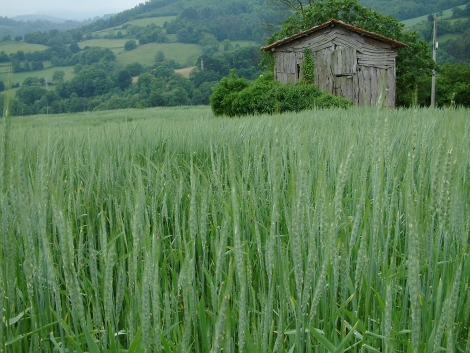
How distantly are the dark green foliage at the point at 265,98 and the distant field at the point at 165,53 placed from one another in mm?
59199

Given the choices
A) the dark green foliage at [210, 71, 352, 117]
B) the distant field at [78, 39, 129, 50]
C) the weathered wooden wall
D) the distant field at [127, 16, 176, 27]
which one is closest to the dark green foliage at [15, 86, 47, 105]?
the dark green foliage at [210, 71, 352, 117]

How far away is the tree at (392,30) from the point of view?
19.4 m

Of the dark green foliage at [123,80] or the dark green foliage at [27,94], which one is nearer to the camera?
the dark green foliage at [27,94]

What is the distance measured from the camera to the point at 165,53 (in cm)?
8019

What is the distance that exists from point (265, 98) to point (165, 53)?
70.6 metres

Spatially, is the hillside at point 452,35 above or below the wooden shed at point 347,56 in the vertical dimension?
above

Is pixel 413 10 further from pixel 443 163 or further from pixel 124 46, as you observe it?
pixel 443 163

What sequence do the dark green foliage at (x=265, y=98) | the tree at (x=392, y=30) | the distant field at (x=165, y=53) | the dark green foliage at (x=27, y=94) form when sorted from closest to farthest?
the dark green foliage at (x=27, y=94) < the dark green foliage at (x=265, y=98) < the tree at (x=392, y=30) < the distant field at (x=165, y=53)

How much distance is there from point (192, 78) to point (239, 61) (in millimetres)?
9695

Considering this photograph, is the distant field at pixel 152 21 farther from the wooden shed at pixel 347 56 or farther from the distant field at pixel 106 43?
the wooden shed at pixel 347 56

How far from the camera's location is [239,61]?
2456 inches

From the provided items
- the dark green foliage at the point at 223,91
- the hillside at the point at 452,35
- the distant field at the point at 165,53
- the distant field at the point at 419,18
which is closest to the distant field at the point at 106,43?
the distant field at the point at 165,53

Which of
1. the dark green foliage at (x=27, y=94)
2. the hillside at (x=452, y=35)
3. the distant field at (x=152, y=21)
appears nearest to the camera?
the dark green foliage at (x=27, y=94)

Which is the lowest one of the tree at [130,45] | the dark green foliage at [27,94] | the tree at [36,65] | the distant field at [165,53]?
the dark green foliage at [27,94]
